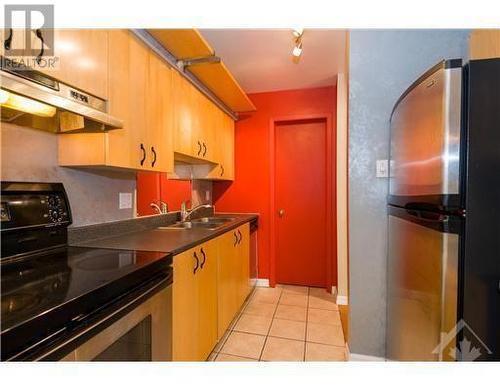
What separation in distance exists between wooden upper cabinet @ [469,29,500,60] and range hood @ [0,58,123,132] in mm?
1667

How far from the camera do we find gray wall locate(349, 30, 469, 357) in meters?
1.51

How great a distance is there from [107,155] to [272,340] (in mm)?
1816

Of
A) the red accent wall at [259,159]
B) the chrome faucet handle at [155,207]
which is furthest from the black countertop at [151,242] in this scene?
the red accent wall at [259,159]

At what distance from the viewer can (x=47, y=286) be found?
738 millimetres

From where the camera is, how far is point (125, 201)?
1.69 metres

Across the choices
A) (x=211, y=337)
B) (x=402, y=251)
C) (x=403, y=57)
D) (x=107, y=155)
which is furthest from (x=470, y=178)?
(x=211, y=337)

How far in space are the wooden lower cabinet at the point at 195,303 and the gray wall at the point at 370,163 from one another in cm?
94

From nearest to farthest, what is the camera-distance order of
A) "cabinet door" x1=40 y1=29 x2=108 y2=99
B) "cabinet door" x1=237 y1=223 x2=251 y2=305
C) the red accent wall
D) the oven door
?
the oven door < "cabinet door" x1=40 y1=29 x2=108 y2=99 < "cabinet door" x1=237 y1=223 x2=251 y2=305 < the red accent wall

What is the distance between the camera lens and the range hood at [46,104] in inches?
28.5

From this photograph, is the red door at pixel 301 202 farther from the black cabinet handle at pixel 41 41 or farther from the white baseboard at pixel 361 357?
the black cabinet handle at pixel 41 41

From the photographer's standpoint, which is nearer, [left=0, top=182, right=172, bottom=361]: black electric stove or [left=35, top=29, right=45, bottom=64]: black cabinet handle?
[left=0, top=182, right=172, bottom=361]: black electric stove

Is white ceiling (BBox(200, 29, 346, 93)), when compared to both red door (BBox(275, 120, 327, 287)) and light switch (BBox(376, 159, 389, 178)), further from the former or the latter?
light switch (BBox(376, 159, 389, 178))

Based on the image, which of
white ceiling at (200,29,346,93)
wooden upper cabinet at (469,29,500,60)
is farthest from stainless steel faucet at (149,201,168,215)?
wooden upper cabinet at (469,29,500,60)

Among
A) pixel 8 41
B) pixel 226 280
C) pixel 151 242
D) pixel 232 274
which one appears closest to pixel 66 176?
pixel 151 242
